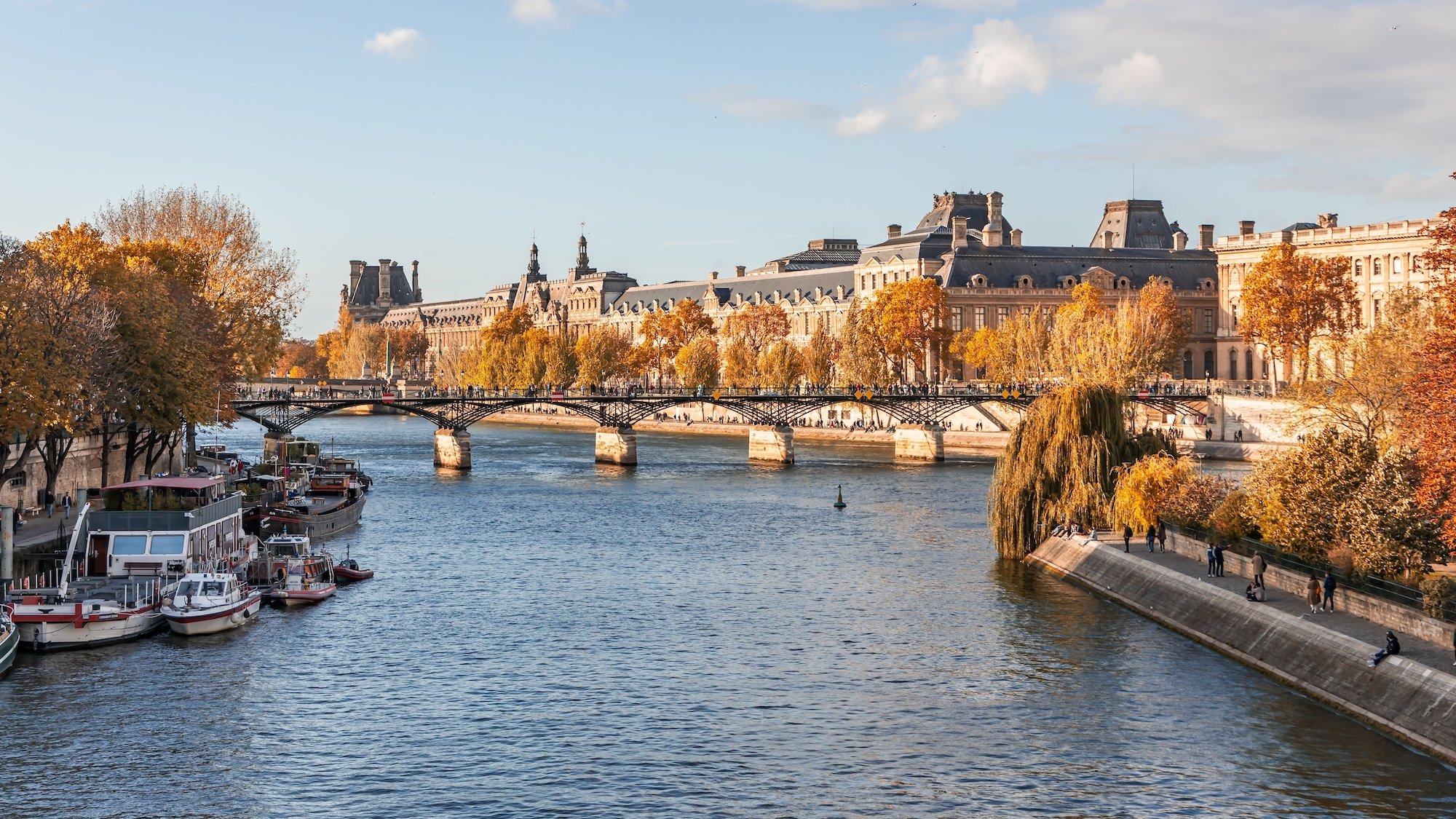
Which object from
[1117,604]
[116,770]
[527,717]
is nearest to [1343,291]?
[1117,604]

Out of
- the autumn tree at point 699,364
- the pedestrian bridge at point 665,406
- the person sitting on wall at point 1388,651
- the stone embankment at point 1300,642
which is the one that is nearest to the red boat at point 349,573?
the stone embankment at point 1300,642

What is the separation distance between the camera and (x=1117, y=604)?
55750 mm

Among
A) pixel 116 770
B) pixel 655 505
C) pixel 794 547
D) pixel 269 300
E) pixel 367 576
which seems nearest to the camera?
pixel 116 770

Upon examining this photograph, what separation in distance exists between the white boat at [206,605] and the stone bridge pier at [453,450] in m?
66.3

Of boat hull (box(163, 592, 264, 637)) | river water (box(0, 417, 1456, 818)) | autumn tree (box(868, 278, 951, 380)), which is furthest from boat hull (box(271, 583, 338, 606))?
autumn tree (box(868, 278, 951, 380))

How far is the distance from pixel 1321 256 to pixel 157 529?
124m

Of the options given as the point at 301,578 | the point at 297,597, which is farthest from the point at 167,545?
the point at 301,578

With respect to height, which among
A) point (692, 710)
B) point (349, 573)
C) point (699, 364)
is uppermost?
point (699, 364)

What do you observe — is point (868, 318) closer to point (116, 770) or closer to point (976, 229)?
point (976, 229)

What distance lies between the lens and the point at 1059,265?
592 ft

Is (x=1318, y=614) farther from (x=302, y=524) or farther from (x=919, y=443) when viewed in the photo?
(x=919, y=443)

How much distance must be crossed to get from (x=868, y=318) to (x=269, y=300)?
74362mm

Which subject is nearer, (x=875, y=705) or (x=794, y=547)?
(x=875, y=705)

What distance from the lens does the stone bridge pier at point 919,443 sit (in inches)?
5079
